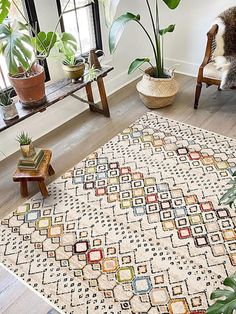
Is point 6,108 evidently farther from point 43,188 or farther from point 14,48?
point 43,188

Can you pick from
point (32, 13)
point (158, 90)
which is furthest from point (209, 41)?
point (32, 13)

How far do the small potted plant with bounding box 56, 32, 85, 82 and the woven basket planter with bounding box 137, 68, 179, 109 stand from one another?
0.62 metres

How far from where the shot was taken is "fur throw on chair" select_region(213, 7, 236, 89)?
9.04 feet

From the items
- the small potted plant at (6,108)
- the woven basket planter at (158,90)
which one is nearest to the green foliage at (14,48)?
the small potted plant at (6,108)

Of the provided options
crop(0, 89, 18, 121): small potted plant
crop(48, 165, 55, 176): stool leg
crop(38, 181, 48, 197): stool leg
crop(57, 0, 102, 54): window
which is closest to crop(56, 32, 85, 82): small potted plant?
crop(57, 0, 102, 54): window

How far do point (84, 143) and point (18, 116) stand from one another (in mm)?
664

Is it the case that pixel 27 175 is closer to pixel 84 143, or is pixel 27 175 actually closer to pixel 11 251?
pixel 11 251

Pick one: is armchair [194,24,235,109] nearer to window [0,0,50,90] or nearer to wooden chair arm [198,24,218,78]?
wooden chair arm [198,24,218,78]

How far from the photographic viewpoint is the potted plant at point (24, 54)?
2.09 m

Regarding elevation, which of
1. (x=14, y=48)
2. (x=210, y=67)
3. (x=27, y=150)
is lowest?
(x=27, y=150)

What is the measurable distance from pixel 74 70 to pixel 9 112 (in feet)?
2.27

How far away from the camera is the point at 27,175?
223 centimetres

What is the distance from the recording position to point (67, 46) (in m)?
2.63

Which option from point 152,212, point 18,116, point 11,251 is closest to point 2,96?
point 18,116
